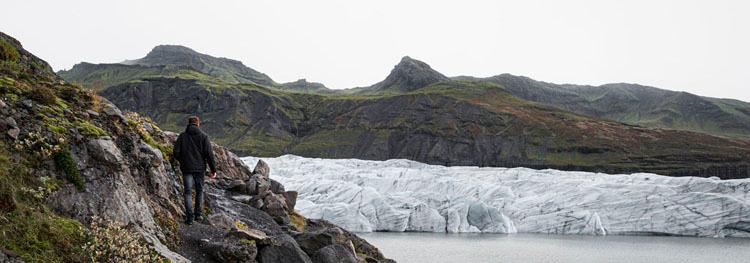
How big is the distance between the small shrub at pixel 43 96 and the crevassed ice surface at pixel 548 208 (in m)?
48.1

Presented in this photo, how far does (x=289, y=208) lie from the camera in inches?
850

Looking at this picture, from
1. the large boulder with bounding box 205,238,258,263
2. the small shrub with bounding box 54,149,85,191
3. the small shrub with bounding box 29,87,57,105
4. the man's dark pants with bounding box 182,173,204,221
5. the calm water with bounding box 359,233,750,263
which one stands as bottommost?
the calm water with bounding box 359,233,750,263

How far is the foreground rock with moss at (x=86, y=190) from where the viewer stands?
846 centimetres

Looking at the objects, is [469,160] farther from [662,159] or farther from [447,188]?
[447,188]

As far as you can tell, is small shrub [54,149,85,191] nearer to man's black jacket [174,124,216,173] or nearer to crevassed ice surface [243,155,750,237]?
man's black jacket [174,124,216,173]

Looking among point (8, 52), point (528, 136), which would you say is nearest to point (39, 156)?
point (8, 52)

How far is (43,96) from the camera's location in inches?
429

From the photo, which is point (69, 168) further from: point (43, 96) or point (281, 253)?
point (281, 253)

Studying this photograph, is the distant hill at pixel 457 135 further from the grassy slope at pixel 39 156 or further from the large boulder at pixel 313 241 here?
the grassy slope at pixel 39 156

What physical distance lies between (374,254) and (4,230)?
1650 centimetres

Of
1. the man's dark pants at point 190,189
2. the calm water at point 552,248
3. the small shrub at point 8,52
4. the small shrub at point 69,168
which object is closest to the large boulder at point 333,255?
the man's dark pants at point 190,189

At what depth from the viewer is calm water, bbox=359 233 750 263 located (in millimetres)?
42250

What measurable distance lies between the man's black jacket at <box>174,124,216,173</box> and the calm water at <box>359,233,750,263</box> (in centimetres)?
2722

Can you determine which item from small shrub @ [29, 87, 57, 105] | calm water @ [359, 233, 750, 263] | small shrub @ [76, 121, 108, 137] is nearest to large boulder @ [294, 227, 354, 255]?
small shrub @ [76, 121, 108, 137]
